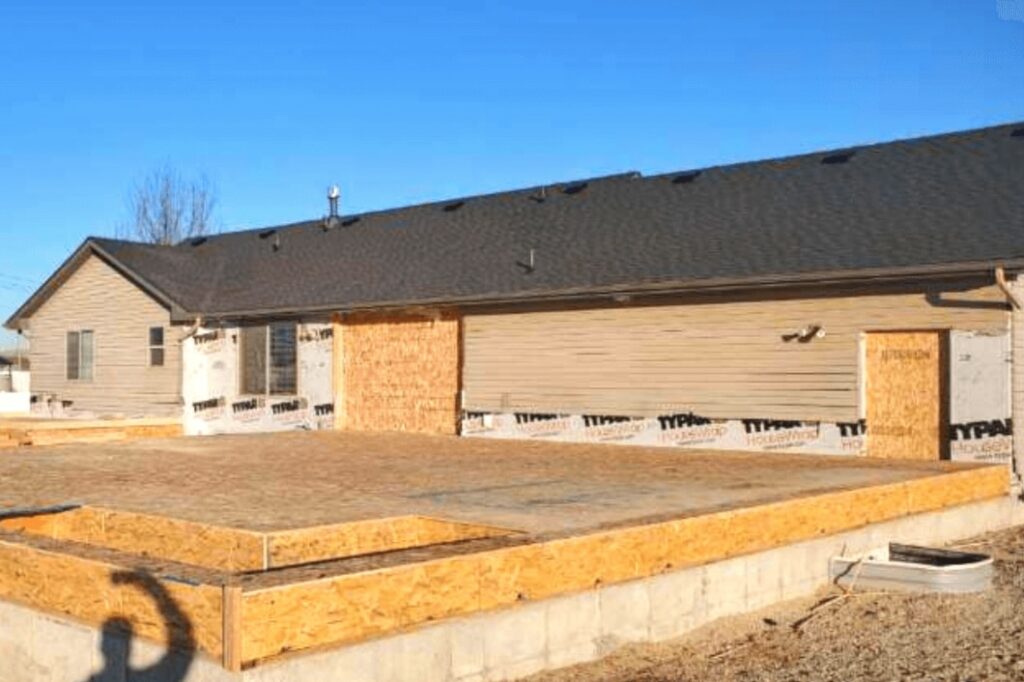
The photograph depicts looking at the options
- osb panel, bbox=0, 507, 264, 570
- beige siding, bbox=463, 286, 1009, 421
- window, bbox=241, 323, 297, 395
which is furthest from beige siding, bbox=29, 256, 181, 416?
osb panel, bbox=0, 507, 264, 570

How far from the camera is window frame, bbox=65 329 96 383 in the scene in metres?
28.6

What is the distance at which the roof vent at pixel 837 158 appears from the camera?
19.7 meters

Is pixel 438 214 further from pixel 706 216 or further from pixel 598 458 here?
pixel 598 458

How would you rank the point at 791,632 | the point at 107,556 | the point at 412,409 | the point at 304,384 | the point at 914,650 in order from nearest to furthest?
the point at 107,556
the point at 914,650
the point at 791,632
the point at 412,409
the point at 304,384

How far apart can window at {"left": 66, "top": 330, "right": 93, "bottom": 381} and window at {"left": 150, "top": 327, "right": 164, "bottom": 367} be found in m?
2.83

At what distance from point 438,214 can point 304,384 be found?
5.22m

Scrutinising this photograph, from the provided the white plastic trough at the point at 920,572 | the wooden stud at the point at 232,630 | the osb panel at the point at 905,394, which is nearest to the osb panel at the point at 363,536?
the wooden stud at the point at 232,630

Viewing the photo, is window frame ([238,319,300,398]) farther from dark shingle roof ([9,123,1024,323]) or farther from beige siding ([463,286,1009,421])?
beige siding ([463,286,1009,421])

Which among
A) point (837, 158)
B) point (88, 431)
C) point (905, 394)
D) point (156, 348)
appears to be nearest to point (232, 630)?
point (905, 394)

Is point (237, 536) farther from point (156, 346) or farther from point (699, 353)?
point (156, 346)

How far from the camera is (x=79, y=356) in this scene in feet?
95.1

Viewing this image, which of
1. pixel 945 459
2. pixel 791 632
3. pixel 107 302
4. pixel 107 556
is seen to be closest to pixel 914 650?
pixel 791 632

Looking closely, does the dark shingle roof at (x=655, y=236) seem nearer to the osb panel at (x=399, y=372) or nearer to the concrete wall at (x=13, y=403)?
the osb panel at (x=399, y=372)

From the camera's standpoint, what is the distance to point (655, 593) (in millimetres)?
7902
